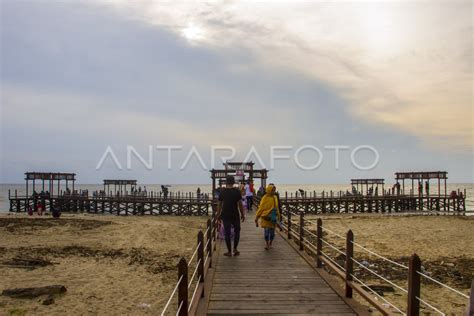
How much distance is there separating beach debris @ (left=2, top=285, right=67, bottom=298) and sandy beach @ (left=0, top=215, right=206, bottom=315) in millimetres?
195

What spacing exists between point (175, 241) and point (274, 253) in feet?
37.6

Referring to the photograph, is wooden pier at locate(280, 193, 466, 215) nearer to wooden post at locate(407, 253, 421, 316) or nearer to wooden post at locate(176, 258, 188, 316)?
wooden post at locate(176, 258, 188, 316)

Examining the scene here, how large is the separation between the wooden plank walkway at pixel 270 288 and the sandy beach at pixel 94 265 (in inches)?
106

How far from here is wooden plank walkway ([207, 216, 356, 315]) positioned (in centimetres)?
593

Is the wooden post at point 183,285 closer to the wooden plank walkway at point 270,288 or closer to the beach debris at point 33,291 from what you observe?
the wooden plank walkway at point 270,288

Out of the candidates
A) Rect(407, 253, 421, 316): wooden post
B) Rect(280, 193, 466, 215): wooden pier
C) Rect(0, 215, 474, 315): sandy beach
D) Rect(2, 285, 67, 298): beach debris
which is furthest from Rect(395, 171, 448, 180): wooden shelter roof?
Rect(407, 253, 421, 316): wooden post

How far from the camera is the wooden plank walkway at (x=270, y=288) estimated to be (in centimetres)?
593

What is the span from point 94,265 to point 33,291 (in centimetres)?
395

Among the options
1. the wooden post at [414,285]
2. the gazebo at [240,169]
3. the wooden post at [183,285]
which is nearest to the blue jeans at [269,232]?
the wooden post at [183,285]

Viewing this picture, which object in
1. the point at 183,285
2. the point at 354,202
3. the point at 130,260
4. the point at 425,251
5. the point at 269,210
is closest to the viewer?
the point at 183,285

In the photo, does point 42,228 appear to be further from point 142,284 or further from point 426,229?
point 426,229

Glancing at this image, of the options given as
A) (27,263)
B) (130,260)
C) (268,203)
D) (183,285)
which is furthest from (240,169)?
(183,285)

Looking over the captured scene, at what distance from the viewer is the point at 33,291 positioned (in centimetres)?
1055

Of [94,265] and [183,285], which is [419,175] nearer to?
[94,265]
